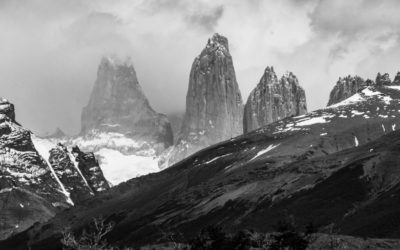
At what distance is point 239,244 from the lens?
10756 cm

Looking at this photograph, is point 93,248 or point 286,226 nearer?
point 93,248

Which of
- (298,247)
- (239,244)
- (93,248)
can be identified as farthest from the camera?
(239,244)

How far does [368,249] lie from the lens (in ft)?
347

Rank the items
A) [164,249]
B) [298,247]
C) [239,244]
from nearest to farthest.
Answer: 1. [298,247]
2. [239,244]
3. [164,249]

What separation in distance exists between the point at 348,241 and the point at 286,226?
11.1 metres

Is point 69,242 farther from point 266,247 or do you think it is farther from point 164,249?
point 164,249

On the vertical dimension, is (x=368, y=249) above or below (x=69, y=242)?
below

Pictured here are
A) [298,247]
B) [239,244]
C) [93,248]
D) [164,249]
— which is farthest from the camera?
[164,249]

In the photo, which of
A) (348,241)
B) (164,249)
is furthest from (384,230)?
(348,241)

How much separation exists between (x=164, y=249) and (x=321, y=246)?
39.0m

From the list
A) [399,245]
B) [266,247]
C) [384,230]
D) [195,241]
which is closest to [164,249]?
[195,241]

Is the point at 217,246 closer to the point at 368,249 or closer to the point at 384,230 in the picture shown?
the point at 368,249

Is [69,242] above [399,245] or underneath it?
above

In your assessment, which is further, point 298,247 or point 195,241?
point 195,241
